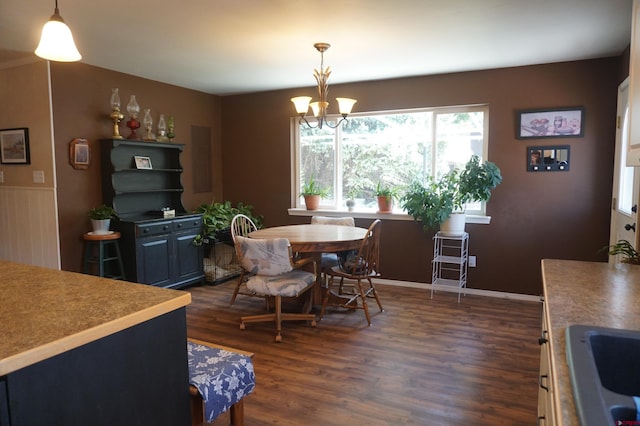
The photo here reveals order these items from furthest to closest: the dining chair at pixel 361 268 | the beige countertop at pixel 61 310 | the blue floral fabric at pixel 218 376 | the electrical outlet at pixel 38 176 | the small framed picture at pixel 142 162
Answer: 1. the small framed picture at pixel 142 162
2. the electrical outlet at pixel 38 176
3. the dining chair at pixel 361 268
4. the blue floral fabric at pixel 218 376
5. the beige countertop at pixel 61 310

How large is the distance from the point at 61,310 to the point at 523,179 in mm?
4147

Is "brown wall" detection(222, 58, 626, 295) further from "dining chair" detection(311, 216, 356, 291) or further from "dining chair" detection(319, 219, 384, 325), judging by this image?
"dining chair" detection(319, 219, 384, 325)

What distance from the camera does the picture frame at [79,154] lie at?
4.02 meters

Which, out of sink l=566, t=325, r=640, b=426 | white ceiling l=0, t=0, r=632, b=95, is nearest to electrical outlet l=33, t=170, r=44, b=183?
white ceiling l=0, t=0, r=632, b=95

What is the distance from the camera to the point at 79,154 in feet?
13.4

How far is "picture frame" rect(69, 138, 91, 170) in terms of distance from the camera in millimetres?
4023

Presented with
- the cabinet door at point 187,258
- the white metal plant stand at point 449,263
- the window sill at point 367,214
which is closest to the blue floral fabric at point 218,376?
the cabinet door at point 187,258

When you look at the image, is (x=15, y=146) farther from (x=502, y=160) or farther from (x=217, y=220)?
(x=502, y=160)

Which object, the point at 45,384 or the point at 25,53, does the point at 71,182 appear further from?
the point at 45,384

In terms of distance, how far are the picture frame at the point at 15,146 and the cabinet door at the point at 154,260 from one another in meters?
1.34

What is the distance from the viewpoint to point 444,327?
3547 mm

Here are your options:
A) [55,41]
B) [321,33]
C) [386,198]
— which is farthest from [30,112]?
[386,198]

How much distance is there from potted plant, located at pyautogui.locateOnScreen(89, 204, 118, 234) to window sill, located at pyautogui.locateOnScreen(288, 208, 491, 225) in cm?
213

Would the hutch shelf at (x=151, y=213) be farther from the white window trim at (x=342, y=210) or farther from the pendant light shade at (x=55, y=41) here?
the pendant light shade at (x=55, y=41)
